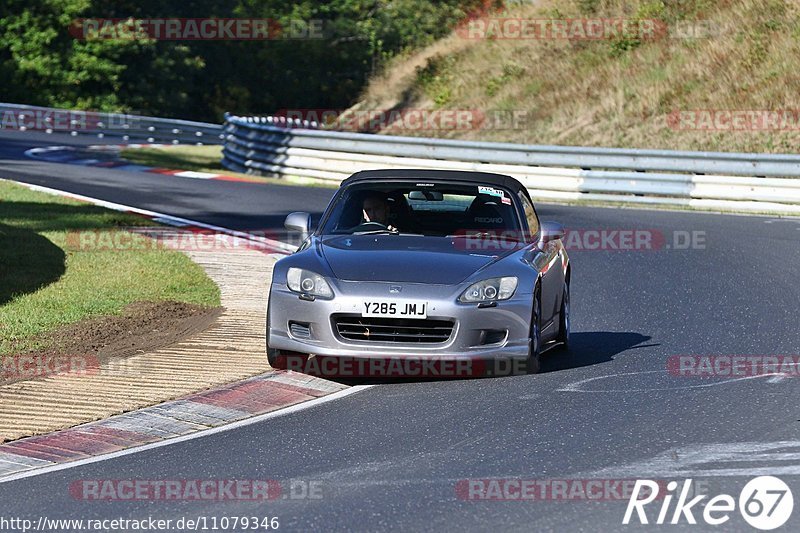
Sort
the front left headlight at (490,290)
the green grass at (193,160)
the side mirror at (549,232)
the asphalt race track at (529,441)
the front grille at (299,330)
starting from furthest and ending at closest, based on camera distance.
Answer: the green grass at (193,160) → the side mirror at (549,232) → the front grille at (299,330) → the front left headlight at (490,290) → the asphalt race track at (529,441)

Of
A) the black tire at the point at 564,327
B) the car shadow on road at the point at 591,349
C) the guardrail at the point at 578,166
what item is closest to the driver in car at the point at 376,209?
the black tire at the point at 564,327

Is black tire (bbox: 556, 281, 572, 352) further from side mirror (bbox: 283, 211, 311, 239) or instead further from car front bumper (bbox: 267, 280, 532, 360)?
side mirror (bbox: 283, 211, 311, 239)

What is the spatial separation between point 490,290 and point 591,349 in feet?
5.88

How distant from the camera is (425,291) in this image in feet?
31.1

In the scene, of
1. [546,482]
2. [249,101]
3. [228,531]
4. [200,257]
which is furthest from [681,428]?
[249,101]

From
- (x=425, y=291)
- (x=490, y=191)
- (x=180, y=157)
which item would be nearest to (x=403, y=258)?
(x=425, y=291)

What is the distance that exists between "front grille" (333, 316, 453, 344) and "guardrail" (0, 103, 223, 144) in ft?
112

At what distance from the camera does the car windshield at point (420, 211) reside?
10.8 meters

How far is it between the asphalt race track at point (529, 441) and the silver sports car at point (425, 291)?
0.94 feet

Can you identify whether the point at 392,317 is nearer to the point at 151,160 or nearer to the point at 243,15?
the point at 151,160

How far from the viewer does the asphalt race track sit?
20.7 feet

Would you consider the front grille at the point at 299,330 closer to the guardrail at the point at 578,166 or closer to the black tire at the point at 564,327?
the black tire at the point at 564,327

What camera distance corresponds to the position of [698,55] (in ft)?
113

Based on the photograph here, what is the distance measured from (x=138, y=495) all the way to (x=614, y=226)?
14.8m
